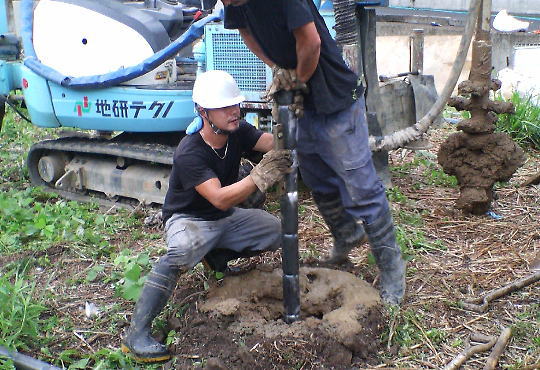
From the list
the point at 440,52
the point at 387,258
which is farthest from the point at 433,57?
the point at 387,258

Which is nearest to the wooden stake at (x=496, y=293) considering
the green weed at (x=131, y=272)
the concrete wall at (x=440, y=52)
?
the green weed at (x=131, y=272)

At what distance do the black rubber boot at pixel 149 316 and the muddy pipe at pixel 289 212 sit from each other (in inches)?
24.3

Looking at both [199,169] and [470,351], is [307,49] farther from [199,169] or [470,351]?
[470,351]

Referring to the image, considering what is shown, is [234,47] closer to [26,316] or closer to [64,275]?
[64,275]

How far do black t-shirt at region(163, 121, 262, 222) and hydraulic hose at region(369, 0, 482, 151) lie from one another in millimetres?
1616

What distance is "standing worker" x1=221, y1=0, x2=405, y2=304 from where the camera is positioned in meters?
3.66

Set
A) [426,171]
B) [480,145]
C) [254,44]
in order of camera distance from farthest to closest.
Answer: [426,171] → [480,145] → [254,44]

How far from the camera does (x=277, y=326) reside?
150 inches

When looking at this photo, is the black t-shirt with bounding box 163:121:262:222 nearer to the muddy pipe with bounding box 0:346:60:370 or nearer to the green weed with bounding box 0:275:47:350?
the green weed with bounding box 0:275:47:350

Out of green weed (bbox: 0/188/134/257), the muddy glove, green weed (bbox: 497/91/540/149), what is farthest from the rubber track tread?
green weed (bbox: 497/91/540/149)

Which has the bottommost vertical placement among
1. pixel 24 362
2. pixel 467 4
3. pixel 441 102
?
pixel 24 362

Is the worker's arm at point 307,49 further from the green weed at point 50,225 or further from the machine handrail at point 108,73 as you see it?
the machine handrail at point 108,73

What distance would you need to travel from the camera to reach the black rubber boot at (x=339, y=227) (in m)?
4.39

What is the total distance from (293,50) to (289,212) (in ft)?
2.79
